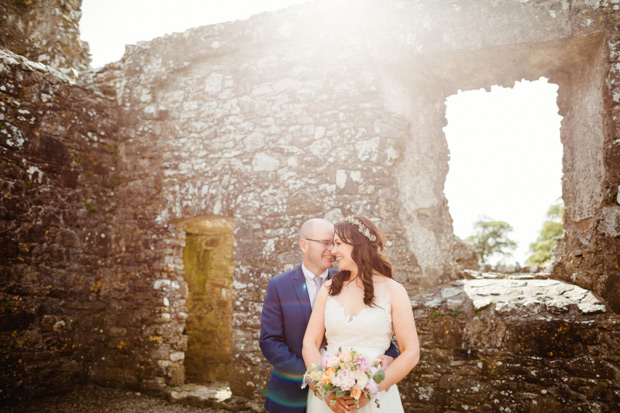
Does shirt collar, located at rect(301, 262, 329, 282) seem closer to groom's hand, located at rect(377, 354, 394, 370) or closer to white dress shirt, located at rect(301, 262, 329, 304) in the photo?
white dress shirt, located at rect(301, 262, 329, 304)

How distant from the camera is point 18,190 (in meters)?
4.95

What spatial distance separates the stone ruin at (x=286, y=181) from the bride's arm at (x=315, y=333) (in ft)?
Result: 6.70

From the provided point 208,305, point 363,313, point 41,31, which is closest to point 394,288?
point 363,313

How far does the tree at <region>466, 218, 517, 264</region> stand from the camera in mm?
26688

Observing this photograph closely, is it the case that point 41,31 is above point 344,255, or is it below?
above

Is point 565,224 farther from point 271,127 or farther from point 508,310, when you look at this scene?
point 271,127

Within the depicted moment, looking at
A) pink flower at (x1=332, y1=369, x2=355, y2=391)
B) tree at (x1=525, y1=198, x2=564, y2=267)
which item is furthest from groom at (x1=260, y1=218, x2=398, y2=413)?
tree at (x1=525, y1=198, x2=564, y2=267)

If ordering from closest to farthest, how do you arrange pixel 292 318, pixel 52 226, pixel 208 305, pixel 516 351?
pixel 292 318, pixel 516 351, pixel 52 226, pixel 208 305

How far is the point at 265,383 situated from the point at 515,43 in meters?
4.58

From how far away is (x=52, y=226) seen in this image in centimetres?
526

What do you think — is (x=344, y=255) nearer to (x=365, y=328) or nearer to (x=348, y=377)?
(x=365, y=328)

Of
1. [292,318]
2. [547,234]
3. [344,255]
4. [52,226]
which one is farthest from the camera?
[547,234]

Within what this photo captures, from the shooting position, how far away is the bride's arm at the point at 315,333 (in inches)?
101

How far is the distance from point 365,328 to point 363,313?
9cm
